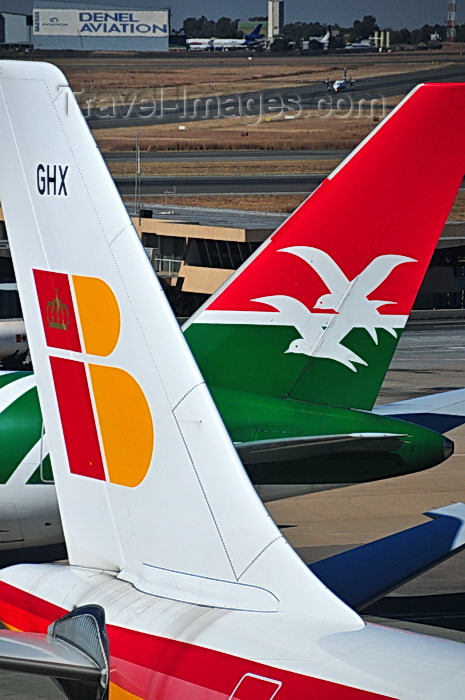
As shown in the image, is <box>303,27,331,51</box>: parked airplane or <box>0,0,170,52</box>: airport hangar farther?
<box>303,27,331,51</box>: parked airplane

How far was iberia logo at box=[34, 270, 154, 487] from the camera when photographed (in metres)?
7.35

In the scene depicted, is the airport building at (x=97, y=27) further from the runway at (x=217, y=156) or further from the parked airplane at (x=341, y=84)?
the parked airplane at (x=341, y=84)

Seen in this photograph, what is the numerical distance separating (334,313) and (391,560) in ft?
21.8

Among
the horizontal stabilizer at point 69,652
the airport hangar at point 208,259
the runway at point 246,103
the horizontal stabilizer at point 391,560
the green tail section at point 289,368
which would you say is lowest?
the airport hangar at point 208,259

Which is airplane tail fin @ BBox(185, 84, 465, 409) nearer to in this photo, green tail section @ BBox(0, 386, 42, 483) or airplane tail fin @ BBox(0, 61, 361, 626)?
green tail section @ BBox(0, 386, 42, 483)

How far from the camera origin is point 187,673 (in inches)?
253

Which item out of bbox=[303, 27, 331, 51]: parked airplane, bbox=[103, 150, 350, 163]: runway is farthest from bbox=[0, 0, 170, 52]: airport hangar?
bbox=[103, 150, 350, 163]: runway

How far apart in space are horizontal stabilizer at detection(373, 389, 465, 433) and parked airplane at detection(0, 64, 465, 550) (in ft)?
0.36

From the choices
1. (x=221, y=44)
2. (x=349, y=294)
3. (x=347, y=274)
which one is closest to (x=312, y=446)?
(x=349, y=294)

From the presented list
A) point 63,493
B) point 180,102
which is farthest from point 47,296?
point 180,102

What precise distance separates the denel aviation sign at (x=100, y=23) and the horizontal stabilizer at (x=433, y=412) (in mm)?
144300

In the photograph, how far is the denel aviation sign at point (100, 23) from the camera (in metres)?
156

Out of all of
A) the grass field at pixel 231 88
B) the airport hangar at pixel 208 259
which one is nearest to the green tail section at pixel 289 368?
the airport hangar at pixel 208 259

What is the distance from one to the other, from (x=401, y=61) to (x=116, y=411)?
509ft
